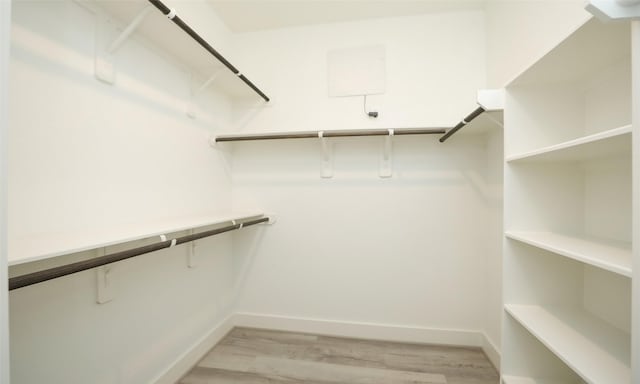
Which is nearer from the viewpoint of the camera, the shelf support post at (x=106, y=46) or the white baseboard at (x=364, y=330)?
the shelf support post at (x=106, y=46)

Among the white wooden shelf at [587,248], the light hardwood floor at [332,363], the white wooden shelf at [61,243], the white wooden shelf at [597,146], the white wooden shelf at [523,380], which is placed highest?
the white wooden shelf at [597,146]

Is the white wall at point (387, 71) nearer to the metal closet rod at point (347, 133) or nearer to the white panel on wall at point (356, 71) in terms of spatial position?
the white panel on wall at point (356, 71)

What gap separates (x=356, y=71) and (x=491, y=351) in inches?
82.2

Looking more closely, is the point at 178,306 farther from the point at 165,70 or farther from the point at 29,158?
the point at 165,70

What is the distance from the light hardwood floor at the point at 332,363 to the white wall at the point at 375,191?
6.3 inches

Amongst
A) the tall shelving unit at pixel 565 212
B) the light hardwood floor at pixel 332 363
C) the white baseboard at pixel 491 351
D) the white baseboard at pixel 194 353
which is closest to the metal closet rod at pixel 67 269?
the white baseboard at pixel 194 353

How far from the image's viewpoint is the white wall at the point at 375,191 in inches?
71.5

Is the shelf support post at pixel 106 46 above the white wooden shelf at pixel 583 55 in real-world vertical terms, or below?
above

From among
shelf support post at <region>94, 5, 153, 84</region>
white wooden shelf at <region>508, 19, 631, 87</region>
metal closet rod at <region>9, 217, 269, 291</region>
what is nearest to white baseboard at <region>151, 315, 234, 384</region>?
metal closet rod at <region>9, 217, 269, 291</region>

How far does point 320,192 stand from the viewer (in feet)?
6.55

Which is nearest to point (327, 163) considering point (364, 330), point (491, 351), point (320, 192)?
point (320, 192)

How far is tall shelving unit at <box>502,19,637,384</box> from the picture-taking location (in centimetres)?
86

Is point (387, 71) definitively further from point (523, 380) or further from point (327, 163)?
point (523, 380)

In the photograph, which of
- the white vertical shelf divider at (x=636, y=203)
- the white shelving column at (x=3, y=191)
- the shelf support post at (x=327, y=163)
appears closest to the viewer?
the white shelving column at (x=3, y=191)
